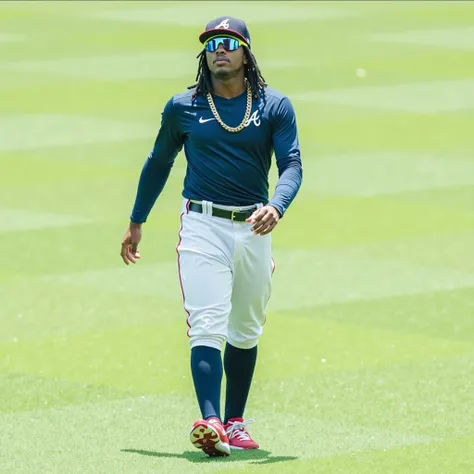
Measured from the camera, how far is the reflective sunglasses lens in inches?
339

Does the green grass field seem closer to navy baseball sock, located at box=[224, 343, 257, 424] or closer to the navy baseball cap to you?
navy baseball sock, located at box=[224, 343, 257, 424]

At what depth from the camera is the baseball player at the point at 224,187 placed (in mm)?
8516

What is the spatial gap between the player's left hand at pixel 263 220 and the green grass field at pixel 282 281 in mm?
1235

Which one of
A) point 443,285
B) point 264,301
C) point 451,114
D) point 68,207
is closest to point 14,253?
point 68,207

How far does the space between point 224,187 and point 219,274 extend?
472 mm

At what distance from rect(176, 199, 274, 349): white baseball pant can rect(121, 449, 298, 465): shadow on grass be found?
60cm

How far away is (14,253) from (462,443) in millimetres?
6864

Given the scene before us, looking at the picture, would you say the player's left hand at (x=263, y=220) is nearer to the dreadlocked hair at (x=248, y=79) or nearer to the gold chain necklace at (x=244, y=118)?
the gold chain necklace at (x=244, y=118)

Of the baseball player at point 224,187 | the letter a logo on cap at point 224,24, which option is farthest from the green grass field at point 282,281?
the letter a logo on cap at point 224,24

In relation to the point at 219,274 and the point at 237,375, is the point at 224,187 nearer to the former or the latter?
the point at 219,274

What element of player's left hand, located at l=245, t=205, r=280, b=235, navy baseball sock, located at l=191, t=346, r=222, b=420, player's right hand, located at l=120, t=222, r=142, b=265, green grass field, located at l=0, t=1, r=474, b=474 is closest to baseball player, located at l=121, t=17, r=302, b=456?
navy baseball sock, located at l=191, t=346, r=222, b=420

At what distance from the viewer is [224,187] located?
862 cm

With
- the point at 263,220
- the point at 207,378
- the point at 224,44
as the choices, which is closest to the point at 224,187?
the point at 263,220

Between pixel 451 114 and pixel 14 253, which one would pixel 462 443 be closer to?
pixel 14 253
